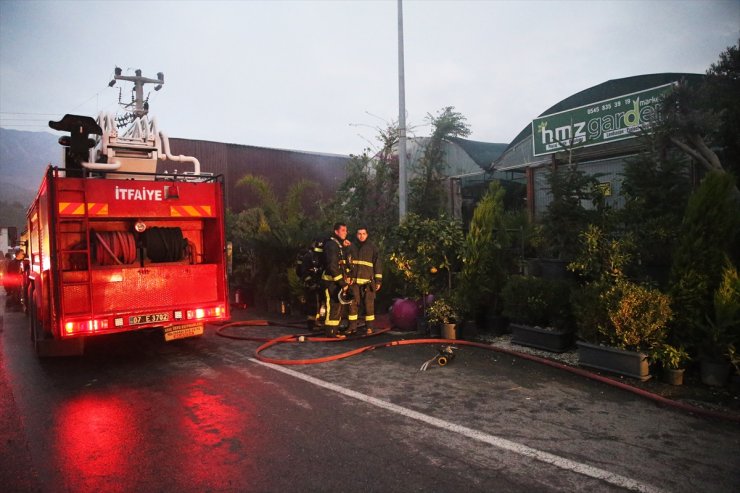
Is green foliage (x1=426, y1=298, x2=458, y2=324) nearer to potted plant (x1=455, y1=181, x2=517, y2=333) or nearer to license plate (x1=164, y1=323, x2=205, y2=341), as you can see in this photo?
A: potted plant (x1=455, y1=181, x2=517, y2=333)

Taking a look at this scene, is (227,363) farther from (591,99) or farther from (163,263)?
(591,99)

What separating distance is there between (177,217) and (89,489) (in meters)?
4.64

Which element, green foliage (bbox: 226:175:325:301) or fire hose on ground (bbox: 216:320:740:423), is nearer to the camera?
fire hose on ground (bbox: 216:320:740:423)

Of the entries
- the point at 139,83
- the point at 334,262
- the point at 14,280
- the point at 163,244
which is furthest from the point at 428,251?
the point at 139,83

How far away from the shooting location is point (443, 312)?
314 inches

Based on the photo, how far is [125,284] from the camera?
672 cm

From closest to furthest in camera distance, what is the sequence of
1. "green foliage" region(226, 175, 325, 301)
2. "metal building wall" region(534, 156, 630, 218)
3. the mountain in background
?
"metal building wall" region(534, 156, 630, 218), "green foliage" region(226, 175, 325, 301), the mountain in background

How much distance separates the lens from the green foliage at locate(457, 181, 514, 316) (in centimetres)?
804

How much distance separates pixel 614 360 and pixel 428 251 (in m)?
3.60

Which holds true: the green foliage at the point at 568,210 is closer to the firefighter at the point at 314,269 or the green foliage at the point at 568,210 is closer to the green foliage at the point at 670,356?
the green foliage at the point at 670,356

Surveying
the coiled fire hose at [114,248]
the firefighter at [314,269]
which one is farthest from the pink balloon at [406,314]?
the coiled fire hose at [114,248]

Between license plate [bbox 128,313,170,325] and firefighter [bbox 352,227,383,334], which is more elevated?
firefighter [bbox 352,227,383,334]

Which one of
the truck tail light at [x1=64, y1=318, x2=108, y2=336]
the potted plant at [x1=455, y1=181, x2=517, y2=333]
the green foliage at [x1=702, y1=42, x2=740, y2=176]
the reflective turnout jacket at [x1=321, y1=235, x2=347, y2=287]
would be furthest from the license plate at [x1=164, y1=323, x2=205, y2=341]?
the green foliage at [x1=702, y1=42, x2=740, y2=176]

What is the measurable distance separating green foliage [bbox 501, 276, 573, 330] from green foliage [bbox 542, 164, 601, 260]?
2.01 feet
